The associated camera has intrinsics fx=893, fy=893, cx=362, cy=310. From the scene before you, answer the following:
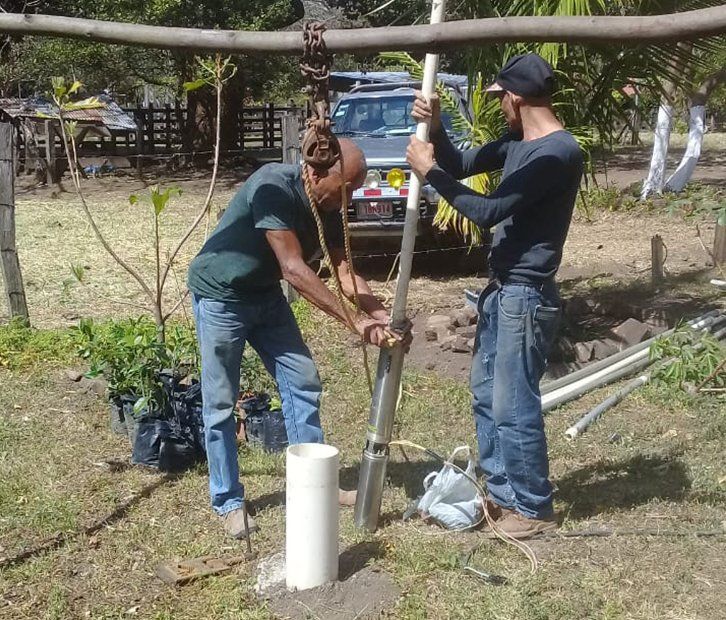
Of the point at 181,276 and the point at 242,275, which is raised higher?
the point at 242,275

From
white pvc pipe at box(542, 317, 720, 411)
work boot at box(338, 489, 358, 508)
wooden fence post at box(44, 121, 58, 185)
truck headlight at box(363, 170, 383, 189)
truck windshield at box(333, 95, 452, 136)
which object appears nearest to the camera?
work boot at box(338, 489, 358, 508)

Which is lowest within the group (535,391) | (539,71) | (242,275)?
(535,391)

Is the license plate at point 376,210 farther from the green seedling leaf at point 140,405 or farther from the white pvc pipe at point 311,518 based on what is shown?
the white pvc pipe at point 311,518

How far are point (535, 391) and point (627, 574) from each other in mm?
858

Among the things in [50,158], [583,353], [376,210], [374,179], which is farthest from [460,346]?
[50,158]

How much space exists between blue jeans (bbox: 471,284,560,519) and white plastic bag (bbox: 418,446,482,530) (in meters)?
0.19

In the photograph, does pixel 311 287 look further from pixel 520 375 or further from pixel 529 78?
pixel 529 78

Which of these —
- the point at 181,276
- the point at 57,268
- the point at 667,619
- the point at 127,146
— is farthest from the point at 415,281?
the point at 127,146

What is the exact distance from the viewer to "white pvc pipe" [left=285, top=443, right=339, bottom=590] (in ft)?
11.4

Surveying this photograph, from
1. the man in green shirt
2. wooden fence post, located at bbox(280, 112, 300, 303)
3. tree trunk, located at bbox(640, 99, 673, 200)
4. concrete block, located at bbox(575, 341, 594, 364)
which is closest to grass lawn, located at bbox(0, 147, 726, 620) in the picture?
the man in green shirt

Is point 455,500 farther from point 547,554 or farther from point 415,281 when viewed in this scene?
point 415,281

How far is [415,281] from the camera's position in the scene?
382 inches

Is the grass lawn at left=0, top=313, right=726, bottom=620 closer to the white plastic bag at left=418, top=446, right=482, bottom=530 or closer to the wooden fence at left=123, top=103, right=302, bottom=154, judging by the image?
the white plastic bag at left=418, top=446, right=482, bottom=530

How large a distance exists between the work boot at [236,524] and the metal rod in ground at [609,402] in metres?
2.18
